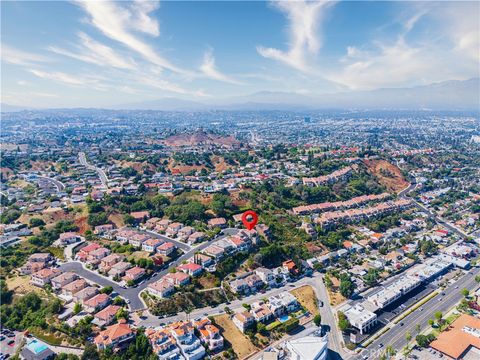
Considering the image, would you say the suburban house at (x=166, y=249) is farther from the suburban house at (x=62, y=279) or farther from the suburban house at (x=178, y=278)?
the suburban house at (x=62, y=279)

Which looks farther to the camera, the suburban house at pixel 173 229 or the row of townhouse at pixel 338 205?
the row of townhouse at pixel 338 205

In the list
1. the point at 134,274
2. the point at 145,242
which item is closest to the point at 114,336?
the point at 134,274

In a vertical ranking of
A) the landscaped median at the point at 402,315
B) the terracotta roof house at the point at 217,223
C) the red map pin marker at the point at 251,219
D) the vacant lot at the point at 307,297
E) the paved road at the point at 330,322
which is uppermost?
the red map pin marker at the point at 251,219

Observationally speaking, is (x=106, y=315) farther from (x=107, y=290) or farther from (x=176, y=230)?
(x=176, y=230)

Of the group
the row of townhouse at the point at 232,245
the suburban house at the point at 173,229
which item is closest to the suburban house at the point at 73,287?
the suburban house at the point at 173,229

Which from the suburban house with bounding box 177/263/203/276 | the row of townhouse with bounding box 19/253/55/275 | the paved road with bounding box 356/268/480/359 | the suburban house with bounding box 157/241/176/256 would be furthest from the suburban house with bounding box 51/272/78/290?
the paved road with bounding box 356/268/480/359

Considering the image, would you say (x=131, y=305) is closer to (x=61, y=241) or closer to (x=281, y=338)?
(x=281, y=338)

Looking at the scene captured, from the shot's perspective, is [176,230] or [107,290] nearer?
[107,290]
